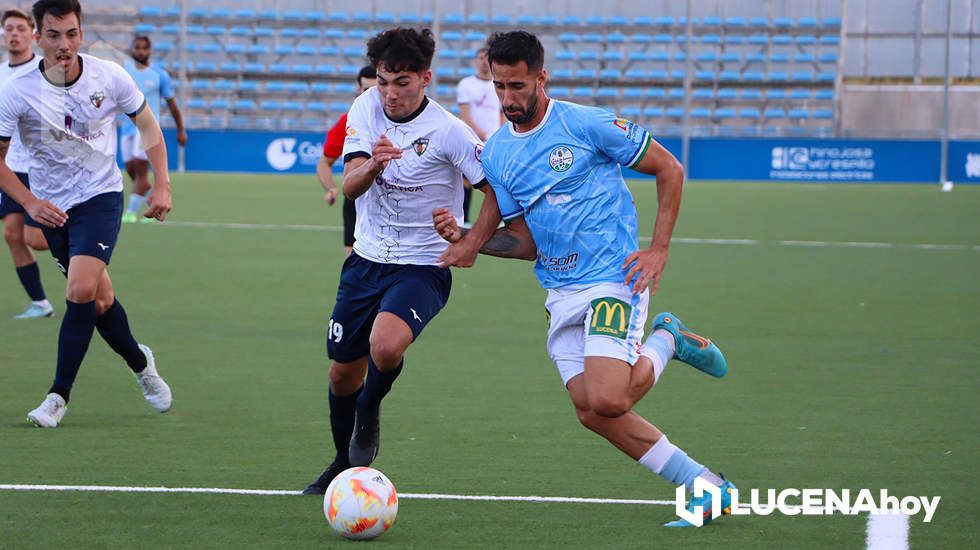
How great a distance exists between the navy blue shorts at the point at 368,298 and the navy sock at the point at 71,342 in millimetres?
1753

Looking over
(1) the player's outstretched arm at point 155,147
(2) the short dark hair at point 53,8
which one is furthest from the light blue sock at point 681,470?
(2) the short dark hair at point 53,8

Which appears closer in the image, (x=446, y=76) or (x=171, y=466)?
(x=171, y=466)

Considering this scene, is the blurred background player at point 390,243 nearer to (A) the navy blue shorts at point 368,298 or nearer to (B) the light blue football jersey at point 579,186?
(A) the navy blue shorts at point 368,298

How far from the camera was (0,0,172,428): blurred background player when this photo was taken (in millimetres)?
7012

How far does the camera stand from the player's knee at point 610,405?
5180 mm

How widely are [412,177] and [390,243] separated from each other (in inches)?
12.3

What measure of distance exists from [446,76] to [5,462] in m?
31.4

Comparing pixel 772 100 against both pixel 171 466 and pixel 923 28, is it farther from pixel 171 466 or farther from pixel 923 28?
pixel 171 466

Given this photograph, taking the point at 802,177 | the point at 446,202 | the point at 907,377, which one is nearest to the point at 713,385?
the point at 907,377

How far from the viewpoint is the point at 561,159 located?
17.7 feet

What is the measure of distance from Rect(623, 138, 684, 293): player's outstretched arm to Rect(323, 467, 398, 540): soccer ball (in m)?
1.22

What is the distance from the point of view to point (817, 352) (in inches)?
379

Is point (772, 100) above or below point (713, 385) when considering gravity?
above

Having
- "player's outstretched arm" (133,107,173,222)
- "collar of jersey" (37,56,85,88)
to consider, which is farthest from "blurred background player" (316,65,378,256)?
"collar of jersey" (37,56,85,88)
